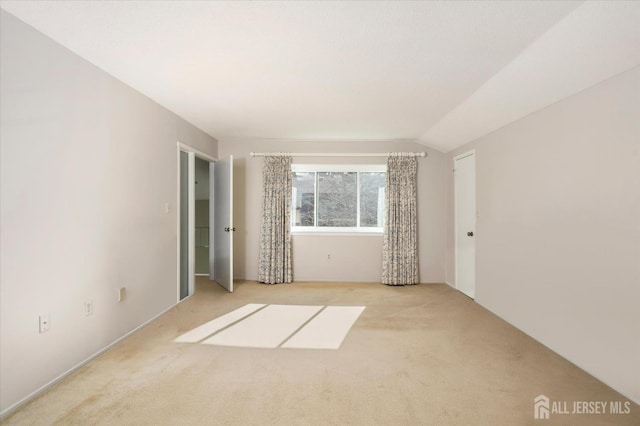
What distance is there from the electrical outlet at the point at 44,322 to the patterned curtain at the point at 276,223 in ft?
11.0

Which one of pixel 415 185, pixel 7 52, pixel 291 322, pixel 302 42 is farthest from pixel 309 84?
pixel 415 185

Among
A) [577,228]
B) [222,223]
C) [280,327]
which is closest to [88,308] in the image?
[280,327]

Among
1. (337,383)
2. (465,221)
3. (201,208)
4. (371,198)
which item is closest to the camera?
(337,383)

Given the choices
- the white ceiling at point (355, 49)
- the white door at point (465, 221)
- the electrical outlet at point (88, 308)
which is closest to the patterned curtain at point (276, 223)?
the white ceiling at point (355, 49)

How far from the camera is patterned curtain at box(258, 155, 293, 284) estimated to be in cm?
546

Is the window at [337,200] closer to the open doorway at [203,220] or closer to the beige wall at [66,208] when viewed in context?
the open doorway at [203,220]

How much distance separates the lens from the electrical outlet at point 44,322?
7.13 ft

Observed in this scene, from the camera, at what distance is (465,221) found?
4.77m

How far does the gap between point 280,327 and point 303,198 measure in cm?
278

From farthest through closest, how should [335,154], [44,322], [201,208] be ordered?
[201,208], [335,154], [44,322]

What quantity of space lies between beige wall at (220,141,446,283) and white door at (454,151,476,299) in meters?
0.49

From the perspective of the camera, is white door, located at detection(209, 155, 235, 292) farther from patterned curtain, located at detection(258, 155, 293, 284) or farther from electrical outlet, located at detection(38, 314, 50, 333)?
electrical outlet, located at detection(38, 314, 50, 333)

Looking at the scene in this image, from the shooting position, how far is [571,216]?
270cm

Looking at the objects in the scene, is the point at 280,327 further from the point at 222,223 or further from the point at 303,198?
the point at 303,198
